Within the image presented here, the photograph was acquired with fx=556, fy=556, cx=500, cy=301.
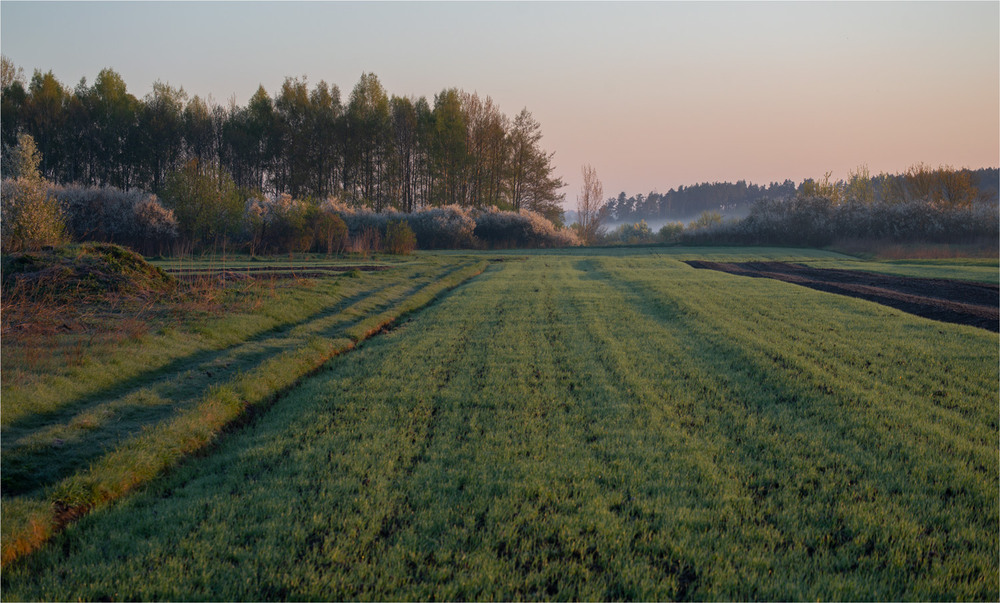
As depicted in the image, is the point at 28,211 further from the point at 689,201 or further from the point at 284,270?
the point at 689,201

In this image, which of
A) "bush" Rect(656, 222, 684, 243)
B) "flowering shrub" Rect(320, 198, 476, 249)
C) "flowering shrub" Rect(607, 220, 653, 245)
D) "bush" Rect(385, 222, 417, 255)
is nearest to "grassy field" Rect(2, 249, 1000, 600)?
"bush" Rect(385, 222, 417, 255)

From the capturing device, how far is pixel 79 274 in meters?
12.1

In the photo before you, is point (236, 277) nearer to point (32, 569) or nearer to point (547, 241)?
point (32, 569)

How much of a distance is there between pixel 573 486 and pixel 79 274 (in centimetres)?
1239

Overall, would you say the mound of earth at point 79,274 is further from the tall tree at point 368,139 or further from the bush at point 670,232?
the bush at point 670,232

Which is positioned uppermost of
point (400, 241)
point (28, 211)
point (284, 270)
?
point (28, 211)

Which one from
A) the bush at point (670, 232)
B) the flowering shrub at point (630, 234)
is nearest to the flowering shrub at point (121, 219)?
the flowering shrub at point (630, 234)

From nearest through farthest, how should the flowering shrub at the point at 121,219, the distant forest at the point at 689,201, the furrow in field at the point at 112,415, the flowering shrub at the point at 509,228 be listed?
1. the furrow in field at the point at 112,415
2. the flowering shrub at the point at 121,219
3. the flowering shrub at the point at 509,228
4. the distant forest at the point at 689,201

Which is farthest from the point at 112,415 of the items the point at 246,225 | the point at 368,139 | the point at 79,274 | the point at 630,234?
the point at 630,234

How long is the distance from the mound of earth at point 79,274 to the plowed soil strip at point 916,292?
18.4 metres

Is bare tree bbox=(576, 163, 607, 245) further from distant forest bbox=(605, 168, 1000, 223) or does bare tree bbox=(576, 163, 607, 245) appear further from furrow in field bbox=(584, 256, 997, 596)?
distant forest bbox=(605, 168, 1000, 223)

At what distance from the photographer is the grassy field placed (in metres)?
3.61

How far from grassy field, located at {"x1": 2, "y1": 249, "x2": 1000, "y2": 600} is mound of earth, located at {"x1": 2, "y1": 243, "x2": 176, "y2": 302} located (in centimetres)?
430

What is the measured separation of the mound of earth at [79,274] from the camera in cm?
1106
